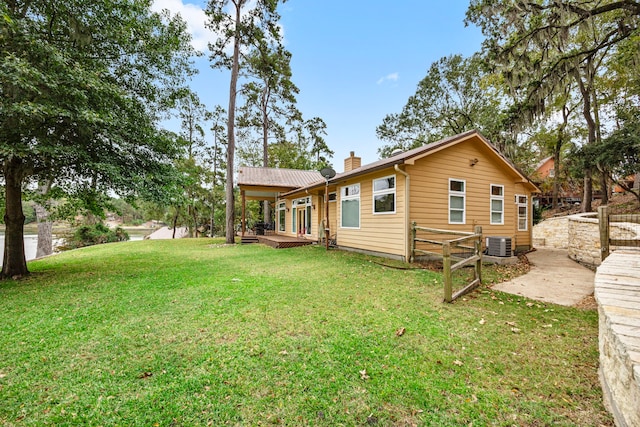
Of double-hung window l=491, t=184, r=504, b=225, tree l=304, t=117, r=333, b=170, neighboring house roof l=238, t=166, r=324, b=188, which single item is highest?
tree l=304, t=117, r=333, b=170

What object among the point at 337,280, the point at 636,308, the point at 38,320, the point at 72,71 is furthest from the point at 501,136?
the point at 38,320

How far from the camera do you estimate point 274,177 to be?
15891 millimetres

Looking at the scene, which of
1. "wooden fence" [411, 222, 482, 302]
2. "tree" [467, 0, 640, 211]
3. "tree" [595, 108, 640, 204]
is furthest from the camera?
"tree" [595, 108, 640, 204]

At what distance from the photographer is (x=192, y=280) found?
19.7 ft

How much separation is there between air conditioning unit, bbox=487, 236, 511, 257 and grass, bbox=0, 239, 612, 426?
3.97 meters

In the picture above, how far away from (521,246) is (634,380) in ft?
38.4

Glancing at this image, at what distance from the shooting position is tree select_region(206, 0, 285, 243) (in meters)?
13.3

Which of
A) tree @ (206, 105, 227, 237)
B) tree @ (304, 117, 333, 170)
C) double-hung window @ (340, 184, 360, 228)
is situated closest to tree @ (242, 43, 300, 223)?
tree @ (304, 117, 333, 170)

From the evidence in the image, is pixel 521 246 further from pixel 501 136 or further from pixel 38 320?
pixel 38 320

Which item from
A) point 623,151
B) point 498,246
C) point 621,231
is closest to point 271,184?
point 498,246

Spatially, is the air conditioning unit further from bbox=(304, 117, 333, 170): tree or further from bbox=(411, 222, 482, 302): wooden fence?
bbox=(304, 117, 333, 170): tree

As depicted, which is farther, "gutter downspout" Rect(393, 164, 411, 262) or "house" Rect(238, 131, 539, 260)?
"house" Rect(238, 131, 539, 260)

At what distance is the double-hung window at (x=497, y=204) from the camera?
988 centimetres

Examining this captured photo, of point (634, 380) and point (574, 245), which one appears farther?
point (574, 245)
